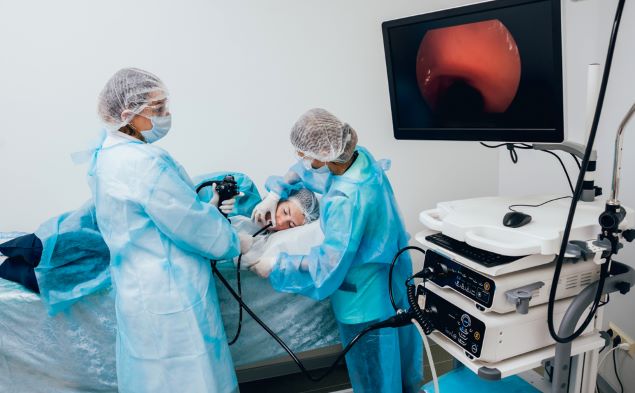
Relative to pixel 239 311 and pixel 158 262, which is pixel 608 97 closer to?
pixel 239 311

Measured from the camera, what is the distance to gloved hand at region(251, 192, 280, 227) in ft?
5.53

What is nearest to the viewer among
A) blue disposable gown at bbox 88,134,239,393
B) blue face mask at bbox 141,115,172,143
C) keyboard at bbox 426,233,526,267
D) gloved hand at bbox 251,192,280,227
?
keyboard at bbox 426,233,526,267

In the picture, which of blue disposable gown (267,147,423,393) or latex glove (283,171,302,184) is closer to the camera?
blue disposable gown (267,147,423,393)

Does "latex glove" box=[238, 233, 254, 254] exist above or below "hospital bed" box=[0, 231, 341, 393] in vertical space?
above

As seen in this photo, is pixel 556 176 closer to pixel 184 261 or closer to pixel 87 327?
pixel 184 261

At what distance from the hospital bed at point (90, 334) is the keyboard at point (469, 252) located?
0.62 metres

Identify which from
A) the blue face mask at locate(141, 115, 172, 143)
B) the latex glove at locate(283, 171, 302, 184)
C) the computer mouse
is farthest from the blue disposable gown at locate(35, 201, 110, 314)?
the computer mouse

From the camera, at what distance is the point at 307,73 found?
2.11 m

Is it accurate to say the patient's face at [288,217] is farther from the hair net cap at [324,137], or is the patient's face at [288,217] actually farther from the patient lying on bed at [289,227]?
the hair net cap at [324,137]

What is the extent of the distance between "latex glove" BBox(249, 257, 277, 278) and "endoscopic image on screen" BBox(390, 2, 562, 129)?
1.89ft

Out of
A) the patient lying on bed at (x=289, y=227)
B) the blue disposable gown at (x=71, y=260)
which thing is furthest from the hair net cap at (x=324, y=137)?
the blue disposable gown at (x=71, y=260)

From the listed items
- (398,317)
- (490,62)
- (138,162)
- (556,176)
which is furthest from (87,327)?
(556,176)

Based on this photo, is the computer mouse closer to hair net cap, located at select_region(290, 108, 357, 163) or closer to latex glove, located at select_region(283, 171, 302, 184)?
hair net cap, located at select_region(290, 108, 357, 163)

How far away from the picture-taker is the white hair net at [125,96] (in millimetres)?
1312
